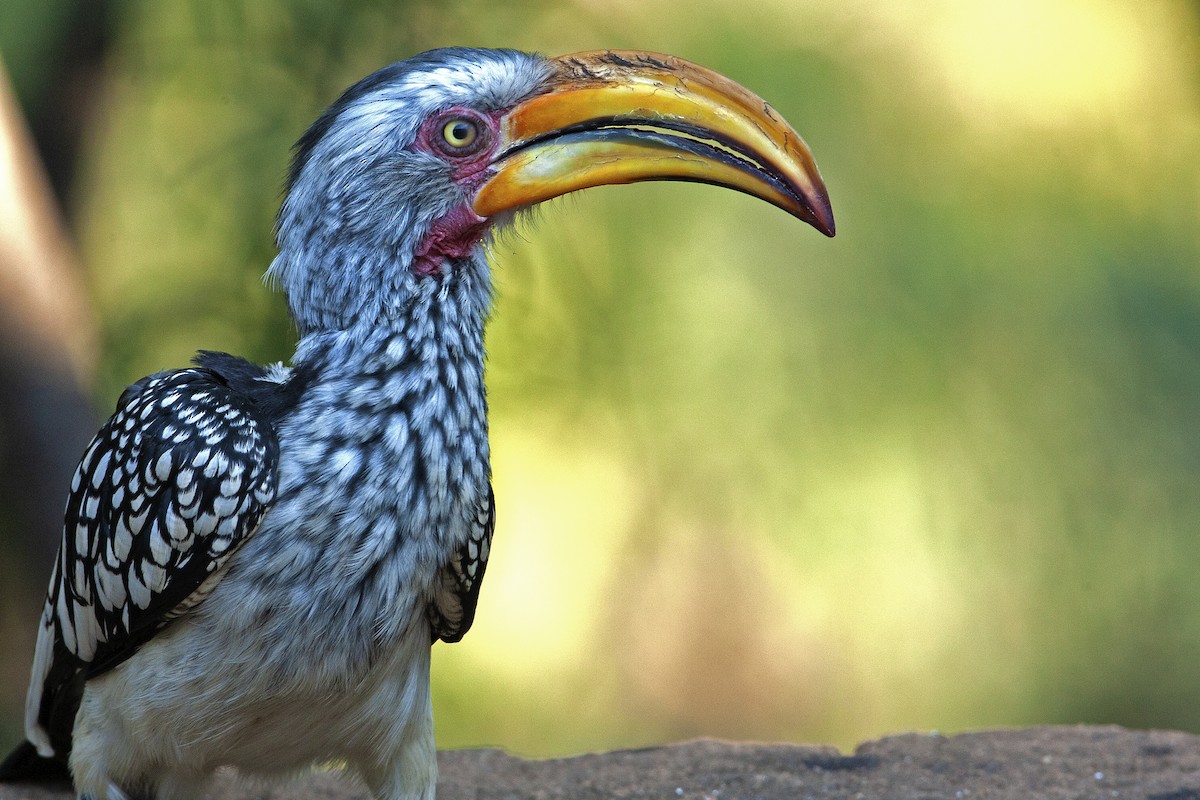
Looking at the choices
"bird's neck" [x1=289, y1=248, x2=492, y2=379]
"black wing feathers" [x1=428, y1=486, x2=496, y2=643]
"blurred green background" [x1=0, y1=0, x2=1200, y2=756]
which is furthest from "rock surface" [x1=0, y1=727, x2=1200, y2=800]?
"blurred green background" [x1=0, y1=0, x2=1200, y2=756]

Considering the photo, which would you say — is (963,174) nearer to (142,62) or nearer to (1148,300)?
(1148,300)

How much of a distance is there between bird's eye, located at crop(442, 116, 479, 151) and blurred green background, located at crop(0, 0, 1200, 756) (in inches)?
106

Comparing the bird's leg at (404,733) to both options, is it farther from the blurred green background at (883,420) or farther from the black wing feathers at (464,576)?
the blurred green background at (883,420)

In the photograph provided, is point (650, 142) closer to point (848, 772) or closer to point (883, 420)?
point (848, 772)

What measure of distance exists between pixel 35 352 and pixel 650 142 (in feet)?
9.07

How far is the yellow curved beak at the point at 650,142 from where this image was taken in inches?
95.0

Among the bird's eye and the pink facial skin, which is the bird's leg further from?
the bird's eye

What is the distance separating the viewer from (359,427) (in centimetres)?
234

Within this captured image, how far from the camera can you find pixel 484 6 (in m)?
4.84

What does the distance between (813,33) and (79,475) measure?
3.87m

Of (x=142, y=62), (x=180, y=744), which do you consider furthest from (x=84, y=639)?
(x=142, y=62)

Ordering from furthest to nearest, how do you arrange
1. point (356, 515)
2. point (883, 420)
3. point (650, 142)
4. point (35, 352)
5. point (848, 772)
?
point (883, 420) < point (35, 352) < point (848, 772) < point (650, 142) < point (356, 515)

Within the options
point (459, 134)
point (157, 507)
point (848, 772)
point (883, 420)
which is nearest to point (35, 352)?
point (157, 507)

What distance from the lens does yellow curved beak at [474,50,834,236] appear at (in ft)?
7.92
